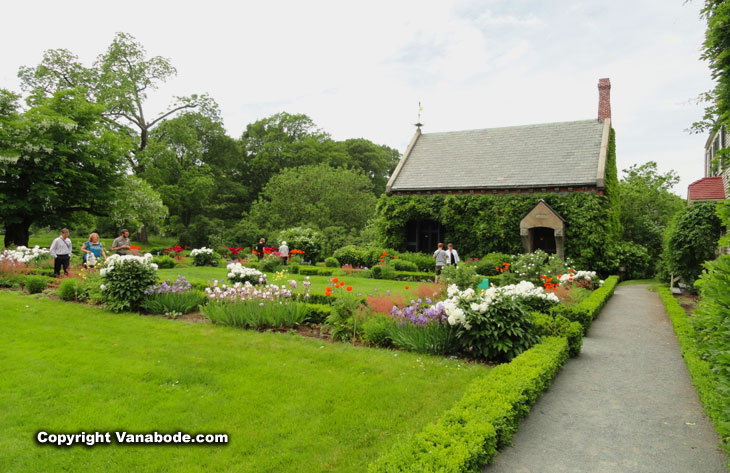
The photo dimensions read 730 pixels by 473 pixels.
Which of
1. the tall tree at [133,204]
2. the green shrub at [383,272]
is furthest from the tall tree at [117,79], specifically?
the green shrub at [383,272]

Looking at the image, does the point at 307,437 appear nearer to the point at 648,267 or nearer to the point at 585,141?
the point at 585,141

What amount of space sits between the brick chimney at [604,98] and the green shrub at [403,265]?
39.2ft

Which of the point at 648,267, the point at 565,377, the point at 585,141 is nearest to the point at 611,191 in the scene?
the point at 585,141

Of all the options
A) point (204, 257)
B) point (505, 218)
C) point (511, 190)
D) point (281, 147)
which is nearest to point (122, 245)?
point (204, 257)

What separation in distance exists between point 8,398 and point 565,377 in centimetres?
642

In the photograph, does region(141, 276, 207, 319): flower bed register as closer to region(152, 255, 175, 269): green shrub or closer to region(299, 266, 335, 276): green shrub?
region(299, 266, 335, 276): green shrub

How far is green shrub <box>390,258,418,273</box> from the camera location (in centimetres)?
1722

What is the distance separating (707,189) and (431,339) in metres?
13.9

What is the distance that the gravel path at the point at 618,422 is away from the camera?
3.55 metres

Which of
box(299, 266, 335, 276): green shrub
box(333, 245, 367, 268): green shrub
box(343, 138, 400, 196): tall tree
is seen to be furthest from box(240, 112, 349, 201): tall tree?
box(299, 266, 335, 276): green shrub

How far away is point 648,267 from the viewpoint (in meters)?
20.3

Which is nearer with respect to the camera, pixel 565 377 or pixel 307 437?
pixel 307 437

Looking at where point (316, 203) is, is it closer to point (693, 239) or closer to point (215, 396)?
point (693, 239)

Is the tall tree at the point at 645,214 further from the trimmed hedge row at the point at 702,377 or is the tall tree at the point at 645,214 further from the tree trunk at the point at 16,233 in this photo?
the tree trunk at the point at 16,233
